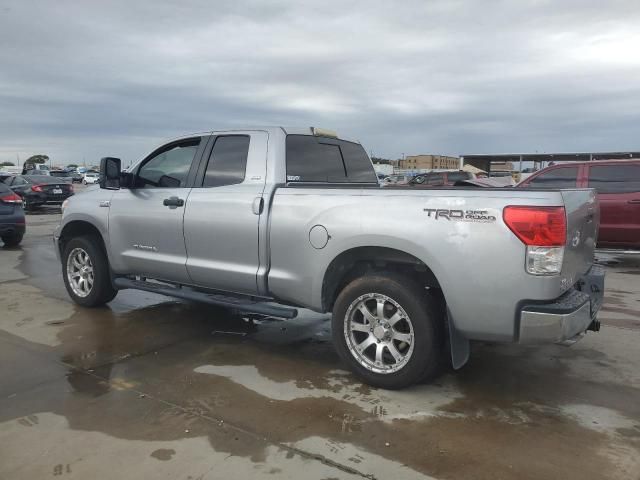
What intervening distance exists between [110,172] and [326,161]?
2.21 metres

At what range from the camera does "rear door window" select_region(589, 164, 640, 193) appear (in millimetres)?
9102

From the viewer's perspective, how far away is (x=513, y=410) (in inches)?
142

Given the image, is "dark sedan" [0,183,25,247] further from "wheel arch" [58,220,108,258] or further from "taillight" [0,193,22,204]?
"wheel arch" [58,220,108,258]

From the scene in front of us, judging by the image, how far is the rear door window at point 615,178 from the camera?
9102 millimetres

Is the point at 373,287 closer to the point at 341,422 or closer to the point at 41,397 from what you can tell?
the point at 341,422

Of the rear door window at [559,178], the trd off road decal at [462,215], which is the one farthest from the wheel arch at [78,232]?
the rear door window at [559,178]

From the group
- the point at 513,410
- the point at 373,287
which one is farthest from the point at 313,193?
the point at 513,410

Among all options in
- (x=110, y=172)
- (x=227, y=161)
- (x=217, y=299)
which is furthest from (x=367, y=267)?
(x=110, y=172)

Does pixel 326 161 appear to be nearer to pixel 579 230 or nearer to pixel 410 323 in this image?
pixel 410 323

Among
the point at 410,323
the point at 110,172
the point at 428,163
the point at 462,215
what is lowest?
the point at 410,323

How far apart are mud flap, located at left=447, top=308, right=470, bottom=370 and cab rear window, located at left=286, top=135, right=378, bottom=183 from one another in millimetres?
1889

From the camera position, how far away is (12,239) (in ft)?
37.7

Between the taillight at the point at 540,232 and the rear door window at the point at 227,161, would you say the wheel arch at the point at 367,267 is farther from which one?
the rear door window at the point at 227,161

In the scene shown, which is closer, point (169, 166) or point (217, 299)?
point (217, 299)
